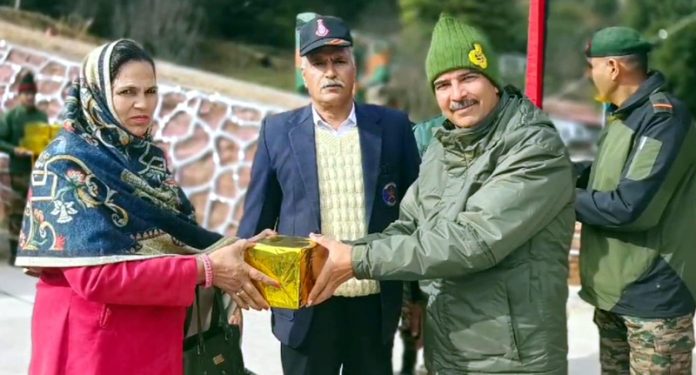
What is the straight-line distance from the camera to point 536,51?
13.2 feet

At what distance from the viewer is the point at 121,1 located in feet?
57.0

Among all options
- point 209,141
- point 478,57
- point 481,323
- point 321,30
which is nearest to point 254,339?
point 321,30

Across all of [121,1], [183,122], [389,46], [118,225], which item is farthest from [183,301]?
[389,46]

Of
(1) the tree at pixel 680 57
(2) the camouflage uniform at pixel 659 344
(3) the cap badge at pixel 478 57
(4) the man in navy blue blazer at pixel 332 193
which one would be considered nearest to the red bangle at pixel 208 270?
(4) the man in navy blue blazer at pixel 332 193

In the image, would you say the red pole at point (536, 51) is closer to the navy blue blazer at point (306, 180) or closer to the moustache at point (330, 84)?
the navy blue blazer at point (306, 180)

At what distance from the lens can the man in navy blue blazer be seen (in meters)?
2.93

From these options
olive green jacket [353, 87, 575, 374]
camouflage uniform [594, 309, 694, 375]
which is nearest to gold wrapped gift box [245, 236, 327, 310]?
olive green jacket [353, 87, 575, 374]

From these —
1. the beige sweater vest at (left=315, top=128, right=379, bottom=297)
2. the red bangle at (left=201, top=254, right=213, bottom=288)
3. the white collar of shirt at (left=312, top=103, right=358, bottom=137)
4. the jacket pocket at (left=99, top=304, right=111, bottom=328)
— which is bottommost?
the jacket pocket at (left=99, top=304, right=111, bottom=328)

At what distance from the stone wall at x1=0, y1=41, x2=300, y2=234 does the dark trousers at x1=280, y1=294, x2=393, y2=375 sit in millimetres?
5199

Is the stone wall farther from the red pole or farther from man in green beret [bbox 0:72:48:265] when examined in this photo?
the red pole

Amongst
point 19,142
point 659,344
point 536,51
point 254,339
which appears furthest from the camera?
point 19,142

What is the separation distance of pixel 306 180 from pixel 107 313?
0.82 metres

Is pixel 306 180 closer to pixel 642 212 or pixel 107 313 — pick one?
pixel 107 313

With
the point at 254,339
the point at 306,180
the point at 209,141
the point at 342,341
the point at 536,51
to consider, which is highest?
the point at 536,51
